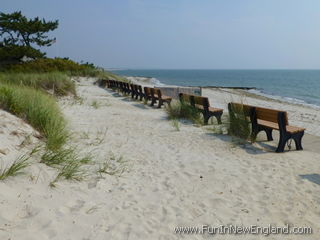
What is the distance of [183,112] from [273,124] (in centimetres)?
334

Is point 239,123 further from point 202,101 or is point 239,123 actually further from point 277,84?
point 277,84

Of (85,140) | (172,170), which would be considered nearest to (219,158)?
(172,170)

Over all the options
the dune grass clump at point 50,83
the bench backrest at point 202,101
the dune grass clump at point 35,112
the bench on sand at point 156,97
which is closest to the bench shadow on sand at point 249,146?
the bench backrest at point 202,101

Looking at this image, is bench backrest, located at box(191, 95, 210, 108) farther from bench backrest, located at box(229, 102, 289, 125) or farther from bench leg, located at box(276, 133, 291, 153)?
bench leg, located at box(276, 133, 291, 153)

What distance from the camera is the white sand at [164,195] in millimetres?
2725

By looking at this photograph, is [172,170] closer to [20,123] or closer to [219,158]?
[219,158]

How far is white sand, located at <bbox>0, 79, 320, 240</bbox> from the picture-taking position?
8.94 feet

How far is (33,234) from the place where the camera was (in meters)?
2.48

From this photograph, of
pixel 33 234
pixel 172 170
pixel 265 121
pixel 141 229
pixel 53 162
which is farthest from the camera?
pixel 265 121

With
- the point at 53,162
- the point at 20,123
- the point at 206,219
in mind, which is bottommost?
the point at 206,219

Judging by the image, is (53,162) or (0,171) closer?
(0,171)

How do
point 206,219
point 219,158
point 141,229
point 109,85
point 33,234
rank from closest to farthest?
point 33,234, point 141,229, point 206,219, point 219,158, point 109,85

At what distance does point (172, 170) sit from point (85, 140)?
2.13 m

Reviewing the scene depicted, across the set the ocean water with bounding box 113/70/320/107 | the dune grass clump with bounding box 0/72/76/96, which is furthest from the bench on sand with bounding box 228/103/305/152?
the ocean water with bounding box 113/70/320/107
